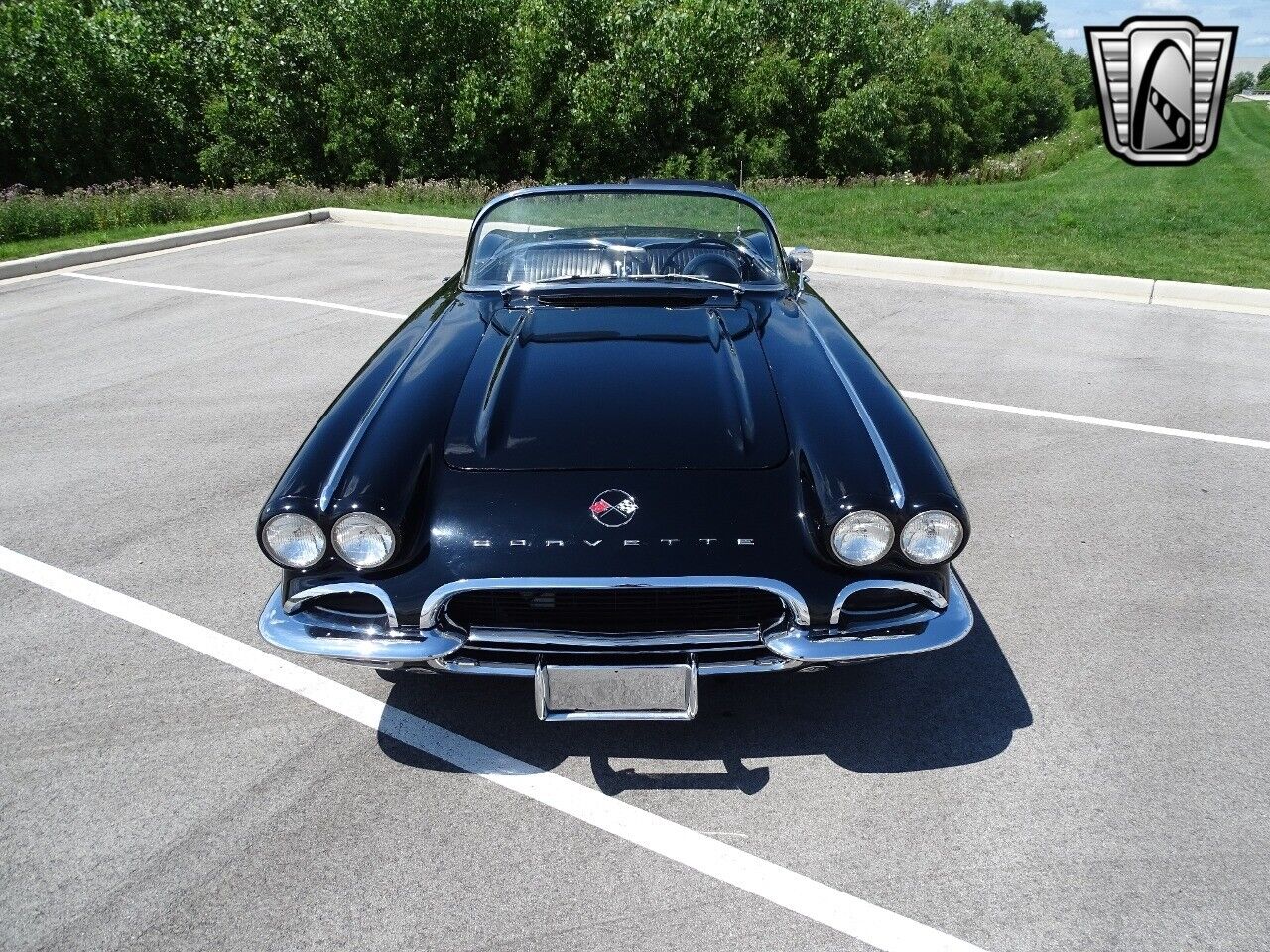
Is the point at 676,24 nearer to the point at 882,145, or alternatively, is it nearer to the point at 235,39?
the point at 882,145

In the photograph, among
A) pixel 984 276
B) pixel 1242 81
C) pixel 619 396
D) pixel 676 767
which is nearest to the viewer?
pixel 676 767

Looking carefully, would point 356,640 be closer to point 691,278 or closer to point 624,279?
point 624,279

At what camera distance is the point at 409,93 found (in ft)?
74.6

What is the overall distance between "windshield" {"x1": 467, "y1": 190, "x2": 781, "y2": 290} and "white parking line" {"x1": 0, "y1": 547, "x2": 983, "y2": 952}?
177 cm

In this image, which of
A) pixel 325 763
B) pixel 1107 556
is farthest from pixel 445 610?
pixel 1107 556

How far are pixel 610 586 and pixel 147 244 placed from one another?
11707mm

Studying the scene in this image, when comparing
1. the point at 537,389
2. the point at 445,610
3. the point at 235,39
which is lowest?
the point at 445,610

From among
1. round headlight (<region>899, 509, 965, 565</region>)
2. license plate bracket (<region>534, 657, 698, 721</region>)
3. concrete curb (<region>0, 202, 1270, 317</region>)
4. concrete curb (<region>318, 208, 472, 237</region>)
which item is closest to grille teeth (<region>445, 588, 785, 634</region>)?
license plate bracket (<region>534, 657, 698, 721</region>)

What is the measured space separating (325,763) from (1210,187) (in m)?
26.7

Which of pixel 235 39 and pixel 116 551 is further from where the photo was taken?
pixel 235 39

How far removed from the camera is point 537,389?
3.34m

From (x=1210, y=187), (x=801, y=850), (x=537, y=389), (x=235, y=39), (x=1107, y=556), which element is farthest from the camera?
(x=1210, y=187)

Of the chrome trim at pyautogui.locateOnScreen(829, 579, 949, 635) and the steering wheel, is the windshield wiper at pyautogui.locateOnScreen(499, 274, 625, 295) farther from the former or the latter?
the chrome trim at pyautogui.locateOnScreen(829, 579, 949, 635)

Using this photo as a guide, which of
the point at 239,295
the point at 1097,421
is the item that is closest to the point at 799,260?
the point at 1097,421
